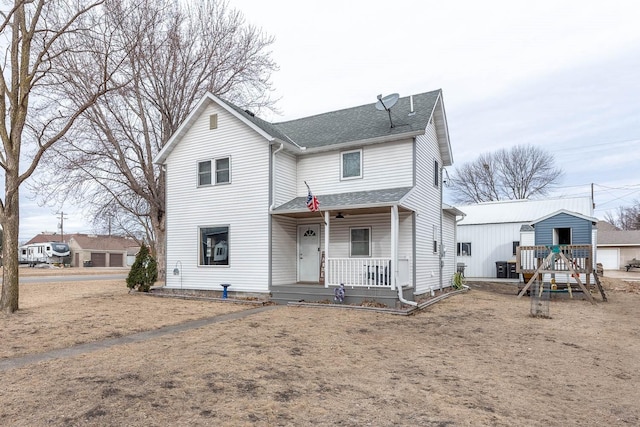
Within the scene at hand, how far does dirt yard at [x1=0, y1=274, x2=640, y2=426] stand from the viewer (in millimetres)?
3885

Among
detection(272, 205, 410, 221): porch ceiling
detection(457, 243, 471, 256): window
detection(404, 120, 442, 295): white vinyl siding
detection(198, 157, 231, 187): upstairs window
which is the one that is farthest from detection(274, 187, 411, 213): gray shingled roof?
detection(457, 243, 471, 256): window

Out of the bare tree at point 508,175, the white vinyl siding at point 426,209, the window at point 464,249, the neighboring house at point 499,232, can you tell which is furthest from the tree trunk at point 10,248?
the bare tree at point 508,175

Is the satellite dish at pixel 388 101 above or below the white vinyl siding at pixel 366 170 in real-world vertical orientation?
above

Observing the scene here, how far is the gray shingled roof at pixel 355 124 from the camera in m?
13.0

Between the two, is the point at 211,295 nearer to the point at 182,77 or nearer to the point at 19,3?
the point at 19,3

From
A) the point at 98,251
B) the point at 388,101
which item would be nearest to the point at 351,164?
the point at 388,101

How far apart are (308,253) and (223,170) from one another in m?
4.36

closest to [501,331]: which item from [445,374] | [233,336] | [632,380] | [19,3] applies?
[632,380]

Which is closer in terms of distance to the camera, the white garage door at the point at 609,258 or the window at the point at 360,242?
the window at the point at 360,242

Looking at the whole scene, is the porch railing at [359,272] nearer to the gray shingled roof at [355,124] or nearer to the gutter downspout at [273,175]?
the gutter downspout at [273,175]

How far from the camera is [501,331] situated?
821cm

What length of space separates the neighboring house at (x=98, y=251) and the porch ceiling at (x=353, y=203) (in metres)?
49.9

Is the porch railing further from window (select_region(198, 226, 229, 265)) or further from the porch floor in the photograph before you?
window (select_region(198, 226, 229, 265))

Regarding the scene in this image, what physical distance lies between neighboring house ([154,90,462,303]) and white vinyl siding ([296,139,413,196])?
4 cm
